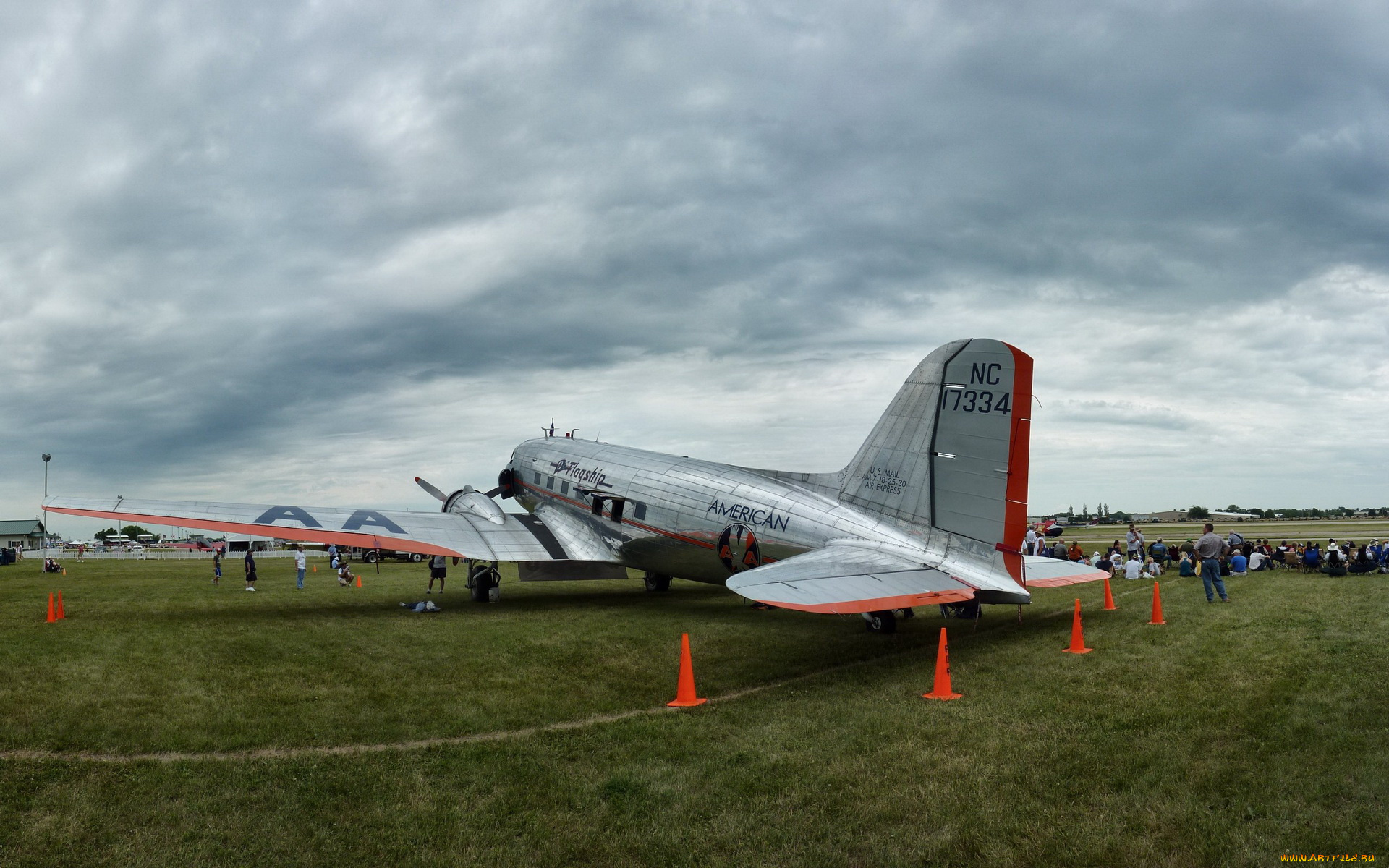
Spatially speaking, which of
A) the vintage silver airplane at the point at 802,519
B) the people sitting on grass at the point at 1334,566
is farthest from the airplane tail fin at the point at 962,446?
the people sitting on grass at the point at 1334,566

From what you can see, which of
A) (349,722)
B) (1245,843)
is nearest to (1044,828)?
(1245,843)

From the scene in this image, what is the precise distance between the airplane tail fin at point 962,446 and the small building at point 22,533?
98.6 metres

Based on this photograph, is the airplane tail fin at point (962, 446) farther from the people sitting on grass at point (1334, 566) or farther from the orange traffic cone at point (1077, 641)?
the people sitting on grass at point (1334, 566)

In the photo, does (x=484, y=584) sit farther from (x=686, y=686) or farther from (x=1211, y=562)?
(x=1211, y=562)

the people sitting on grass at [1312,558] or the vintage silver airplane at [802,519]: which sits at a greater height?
the vintage silver airplane at [802,519]

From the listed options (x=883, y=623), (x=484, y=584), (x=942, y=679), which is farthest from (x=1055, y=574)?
(x=484, y=584)

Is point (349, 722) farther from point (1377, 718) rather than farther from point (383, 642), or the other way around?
point (1377, 718)

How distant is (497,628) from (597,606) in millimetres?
4579

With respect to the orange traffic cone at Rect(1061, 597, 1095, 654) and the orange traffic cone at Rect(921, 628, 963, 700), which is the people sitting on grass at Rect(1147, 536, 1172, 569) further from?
the orange traffic cone at Rect(921, 628, 963, 700)

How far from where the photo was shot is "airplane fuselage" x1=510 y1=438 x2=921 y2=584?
15.4m

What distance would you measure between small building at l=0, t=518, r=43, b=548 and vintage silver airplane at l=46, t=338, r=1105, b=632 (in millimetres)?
85900

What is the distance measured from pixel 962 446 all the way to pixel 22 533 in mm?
105184

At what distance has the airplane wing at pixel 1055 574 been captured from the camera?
14672 millimetres

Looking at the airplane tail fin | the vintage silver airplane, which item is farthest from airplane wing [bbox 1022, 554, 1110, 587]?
the airplane tail fin
